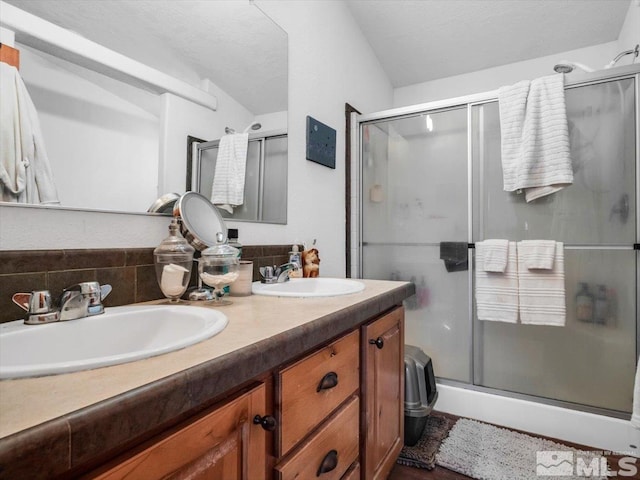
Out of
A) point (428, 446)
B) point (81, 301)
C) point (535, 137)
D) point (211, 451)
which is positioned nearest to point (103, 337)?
point (81, 301)

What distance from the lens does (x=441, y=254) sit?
6.55ft

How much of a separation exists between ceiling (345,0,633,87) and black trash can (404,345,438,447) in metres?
1.99

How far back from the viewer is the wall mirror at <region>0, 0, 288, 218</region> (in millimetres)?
761

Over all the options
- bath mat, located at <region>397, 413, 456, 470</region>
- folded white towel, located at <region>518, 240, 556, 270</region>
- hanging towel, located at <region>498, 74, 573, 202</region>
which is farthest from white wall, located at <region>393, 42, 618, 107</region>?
bath mat, located at <region>397, 413, 456, 470</region>

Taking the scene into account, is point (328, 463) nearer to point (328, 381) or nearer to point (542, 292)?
point (328, 381)

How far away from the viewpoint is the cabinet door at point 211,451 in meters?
0.38

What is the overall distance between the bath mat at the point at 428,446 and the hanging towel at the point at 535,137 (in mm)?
1241

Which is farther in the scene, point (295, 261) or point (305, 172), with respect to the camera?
point (305, 172)

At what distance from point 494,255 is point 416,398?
0.82 meters

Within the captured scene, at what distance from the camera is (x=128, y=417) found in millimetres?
350

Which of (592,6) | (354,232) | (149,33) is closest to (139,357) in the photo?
(149,33)

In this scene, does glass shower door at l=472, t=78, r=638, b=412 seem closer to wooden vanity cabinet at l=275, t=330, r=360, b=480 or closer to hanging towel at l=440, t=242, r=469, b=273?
hanging towel at l=440, t=242, r=469, b=273

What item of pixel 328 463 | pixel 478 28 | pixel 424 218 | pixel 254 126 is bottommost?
pixel 328 463

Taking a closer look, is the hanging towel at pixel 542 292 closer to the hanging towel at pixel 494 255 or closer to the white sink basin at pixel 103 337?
the hanging towel at pixel 494 255
